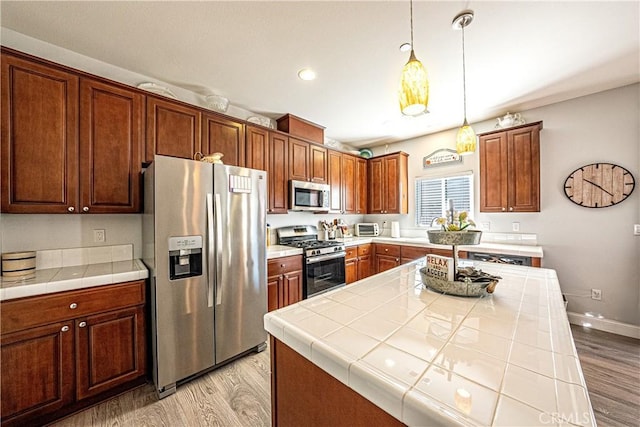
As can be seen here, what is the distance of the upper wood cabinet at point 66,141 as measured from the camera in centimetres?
165

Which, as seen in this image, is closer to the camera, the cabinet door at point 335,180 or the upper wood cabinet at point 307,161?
the upper wood cabinet at point 307,161

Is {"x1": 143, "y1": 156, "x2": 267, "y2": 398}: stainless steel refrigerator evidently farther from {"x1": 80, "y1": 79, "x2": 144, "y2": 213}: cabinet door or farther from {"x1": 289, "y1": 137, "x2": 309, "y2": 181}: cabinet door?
{"x1": 289, "y1": 137, "x2": 309, "y2": 181}: cabinet door

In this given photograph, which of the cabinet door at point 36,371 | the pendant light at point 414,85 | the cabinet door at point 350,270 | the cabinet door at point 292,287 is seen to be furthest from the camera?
the cabinet door at point 350,270

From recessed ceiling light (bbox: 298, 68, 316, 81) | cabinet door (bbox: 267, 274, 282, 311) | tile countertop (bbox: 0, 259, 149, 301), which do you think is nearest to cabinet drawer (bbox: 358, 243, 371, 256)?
cabinet door (bbox: 267, 274, 282, 311)

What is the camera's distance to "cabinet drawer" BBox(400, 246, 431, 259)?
3.56 m

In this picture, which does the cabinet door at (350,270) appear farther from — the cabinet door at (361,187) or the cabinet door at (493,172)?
the cabinet door at (493,172)

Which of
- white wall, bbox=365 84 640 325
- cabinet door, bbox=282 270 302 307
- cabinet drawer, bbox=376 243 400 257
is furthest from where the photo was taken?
cabinet drawer, bbox=376 243 400 257

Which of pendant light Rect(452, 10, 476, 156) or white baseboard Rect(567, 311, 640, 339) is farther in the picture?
white baseboard Rect(567, 311, 640, 339)

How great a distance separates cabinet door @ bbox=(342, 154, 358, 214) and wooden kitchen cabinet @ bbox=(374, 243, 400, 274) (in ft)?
2.62

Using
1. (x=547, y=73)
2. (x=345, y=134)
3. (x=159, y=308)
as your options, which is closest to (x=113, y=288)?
(x=159, y=308)

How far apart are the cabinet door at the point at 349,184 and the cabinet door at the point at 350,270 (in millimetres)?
880

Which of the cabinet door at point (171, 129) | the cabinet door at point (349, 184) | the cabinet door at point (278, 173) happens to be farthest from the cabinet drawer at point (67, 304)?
the cabinet door at point (349, 184)

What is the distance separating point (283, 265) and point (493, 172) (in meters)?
2.95

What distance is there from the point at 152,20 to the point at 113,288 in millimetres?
1934
